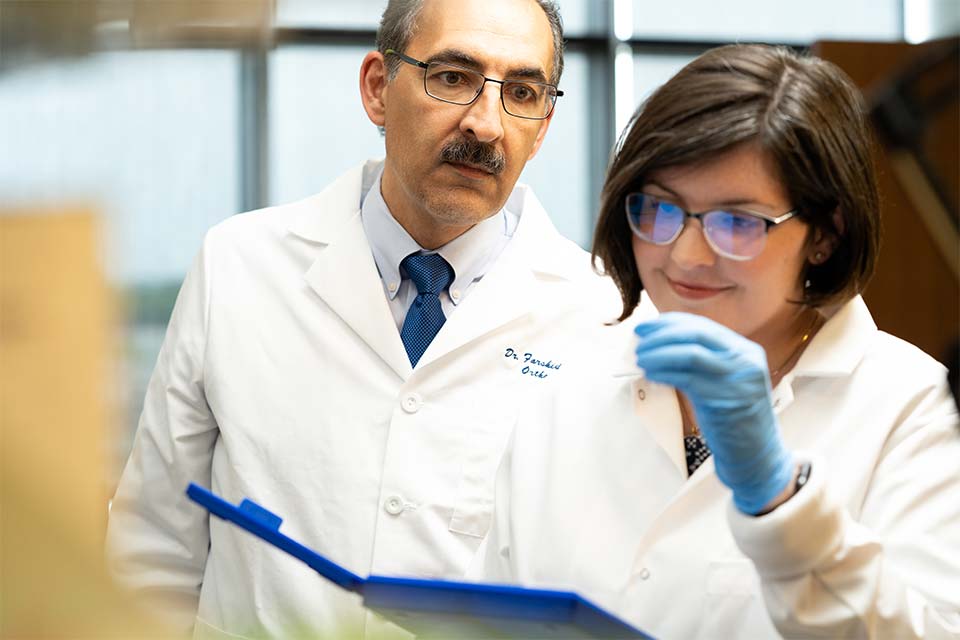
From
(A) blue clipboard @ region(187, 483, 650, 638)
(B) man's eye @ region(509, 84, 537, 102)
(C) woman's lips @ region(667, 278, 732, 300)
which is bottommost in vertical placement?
(A) blue clipboard @ region(187, 483, 650, 638)

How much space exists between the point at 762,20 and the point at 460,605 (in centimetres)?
488

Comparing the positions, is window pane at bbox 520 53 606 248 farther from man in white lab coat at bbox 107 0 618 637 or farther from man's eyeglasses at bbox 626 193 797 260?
man's eyeglasses at bbox 626 193 797 260

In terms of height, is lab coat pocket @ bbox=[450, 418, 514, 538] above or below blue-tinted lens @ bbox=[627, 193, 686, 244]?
below

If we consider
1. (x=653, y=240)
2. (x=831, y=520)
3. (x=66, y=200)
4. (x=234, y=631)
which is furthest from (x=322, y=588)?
(x=66, y=200)

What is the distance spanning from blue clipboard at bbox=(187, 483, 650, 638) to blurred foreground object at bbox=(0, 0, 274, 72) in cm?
47

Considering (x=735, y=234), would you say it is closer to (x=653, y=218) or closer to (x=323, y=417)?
(x=653, y=218)

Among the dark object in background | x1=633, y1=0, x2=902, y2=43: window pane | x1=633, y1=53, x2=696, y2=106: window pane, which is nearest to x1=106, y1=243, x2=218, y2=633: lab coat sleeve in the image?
the dark object in background

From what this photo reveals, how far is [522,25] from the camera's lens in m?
1.71

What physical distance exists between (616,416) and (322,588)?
532 mm

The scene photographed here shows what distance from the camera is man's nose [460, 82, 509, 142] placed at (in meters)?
1.63

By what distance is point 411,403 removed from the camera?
1661 mm

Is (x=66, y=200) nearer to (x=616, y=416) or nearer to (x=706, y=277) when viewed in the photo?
(x=706, y=277)

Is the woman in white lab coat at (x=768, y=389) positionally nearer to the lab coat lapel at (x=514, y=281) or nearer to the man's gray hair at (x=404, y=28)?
the lab coat lapel at (x=514, y=281)

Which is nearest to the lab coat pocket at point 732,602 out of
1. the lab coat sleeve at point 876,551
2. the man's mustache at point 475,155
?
the lab coat sleeve at point 876,551
